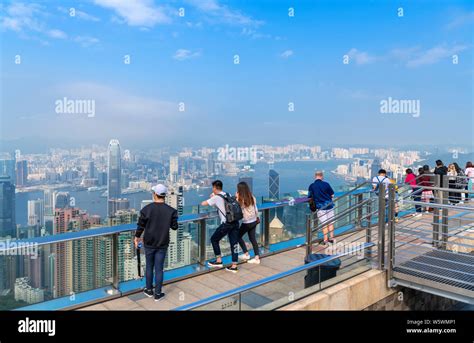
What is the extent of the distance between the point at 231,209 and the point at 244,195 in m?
0.49

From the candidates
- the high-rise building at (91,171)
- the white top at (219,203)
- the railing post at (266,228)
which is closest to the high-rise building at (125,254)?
the white top at (219,203)

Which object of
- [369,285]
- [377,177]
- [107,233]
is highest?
[377,177]

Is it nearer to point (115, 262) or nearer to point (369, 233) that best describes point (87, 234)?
point (115, 262)

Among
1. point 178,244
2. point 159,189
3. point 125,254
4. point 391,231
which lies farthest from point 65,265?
point 391,231

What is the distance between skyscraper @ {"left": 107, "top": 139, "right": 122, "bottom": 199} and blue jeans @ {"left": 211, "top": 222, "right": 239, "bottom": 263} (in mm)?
4761

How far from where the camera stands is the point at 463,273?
523 cm

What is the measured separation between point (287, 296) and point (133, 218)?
271 cm

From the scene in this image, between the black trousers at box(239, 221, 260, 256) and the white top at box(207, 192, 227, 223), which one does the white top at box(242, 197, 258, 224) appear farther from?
the white top at box(207, 192, 227, 223)

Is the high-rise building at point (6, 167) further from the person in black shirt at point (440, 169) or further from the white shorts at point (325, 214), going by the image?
the person in black shirt at point (440, 169)

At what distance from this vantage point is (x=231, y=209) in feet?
19.3

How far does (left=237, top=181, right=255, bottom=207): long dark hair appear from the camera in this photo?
6.23 meters
